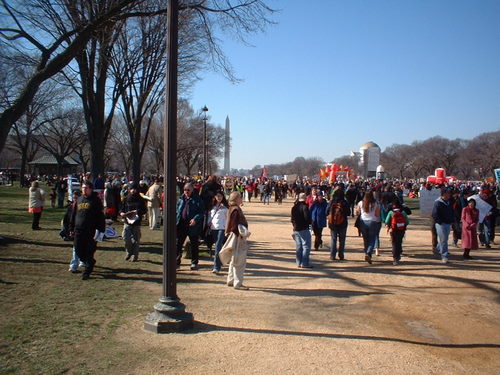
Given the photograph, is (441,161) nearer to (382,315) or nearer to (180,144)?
(180,144)

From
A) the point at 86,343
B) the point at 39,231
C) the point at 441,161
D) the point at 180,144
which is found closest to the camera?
the point at 86,343

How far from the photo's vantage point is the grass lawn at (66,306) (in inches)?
184

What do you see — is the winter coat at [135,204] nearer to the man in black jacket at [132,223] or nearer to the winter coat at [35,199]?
the man in black jacket at [132,223]

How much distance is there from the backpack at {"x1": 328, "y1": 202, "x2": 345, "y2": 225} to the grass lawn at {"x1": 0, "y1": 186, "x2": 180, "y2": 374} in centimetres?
422

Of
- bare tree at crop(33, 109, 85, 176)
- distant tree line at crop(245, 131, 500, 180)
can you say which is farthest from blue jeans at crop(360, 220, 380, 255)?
distant tree line at crop(245, 131, 500, 180)

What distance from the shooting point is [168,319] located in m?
5.57

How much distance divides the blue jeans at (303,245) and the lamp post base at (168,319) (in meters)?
4.52

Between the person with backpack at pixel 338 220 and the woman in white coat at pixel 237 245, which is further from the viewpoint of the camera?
the person with backpack at pixel 338 220

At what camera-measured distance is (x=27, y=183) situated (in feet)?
186

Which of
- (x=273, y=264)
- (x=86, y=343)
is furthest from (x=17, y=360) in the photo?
(x=273, y=264)

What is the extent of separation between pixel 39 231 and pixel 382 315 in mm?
12074

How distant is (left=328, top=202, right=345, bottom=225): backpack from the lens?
35.7 ft

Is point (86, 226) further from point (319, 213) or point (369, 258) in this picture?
point (319, 213)

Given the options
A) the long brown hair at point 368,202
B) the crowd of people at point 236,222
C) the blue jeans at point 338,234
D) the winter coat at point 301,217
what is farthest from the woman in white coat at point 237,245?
the long brown hair at point 368,202
